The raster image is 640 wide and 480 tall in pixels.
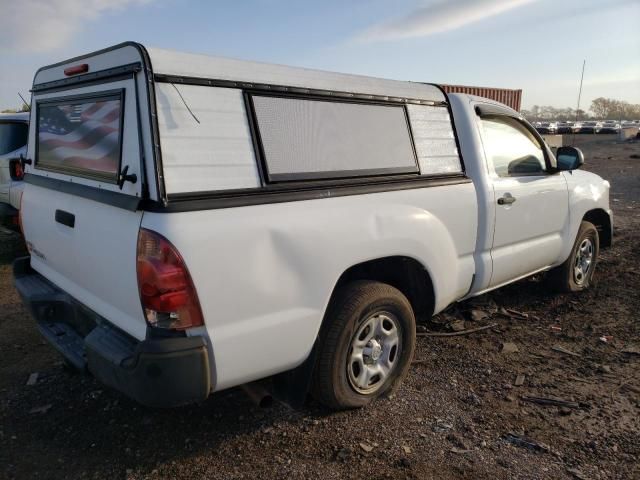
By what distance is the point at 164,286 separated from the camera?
84.1 inches

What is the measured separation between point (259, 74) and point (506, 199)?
221cm

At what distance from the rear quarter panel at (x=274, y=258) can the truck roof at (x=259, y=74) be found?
26.3 inches

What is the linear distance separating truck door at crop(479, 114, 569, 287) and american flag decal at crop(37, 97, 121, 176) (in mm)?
2634

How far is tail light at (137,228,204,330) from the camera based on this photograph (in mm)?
2129

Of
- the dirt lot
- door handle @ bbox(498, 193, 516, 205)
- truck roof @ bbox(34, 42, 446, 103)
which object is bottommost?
the dirt lot

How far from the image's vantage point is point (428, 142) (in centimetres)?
349

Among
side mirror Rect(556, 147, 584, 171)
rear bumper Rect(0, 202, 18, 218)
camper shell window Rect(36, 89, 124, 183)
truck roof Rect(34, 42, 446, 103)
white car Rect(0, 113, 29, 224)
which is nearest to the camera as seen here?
truck roof Rect(34, 42, 446, 103)

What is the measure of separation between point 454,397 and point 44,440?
251cm

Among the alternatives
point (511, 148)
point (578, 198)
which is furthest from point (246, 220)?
point (578, 198)

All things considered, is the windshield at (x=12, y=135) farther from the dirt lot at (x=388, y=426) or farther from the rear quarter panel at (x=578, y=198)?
the rear quarter panel at (x=578, y=198)

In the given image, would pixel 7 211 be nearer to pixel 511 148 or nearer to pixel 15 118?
pixel 15 118

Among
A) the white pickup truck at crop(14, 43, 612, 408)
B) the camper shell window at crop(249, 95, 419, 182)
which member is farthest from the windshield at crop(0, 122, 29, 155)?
the camper shell window at crop(249, 95, 419, 182)

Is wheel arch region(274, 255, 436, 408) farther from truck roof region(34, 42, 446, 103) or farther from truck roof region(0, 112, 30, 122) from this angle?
truck roof region(0, 112, 30, 122)

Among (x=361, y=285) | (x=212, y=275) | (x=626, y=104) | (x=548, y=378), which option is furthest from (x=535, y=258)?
(x=626, y=104)
